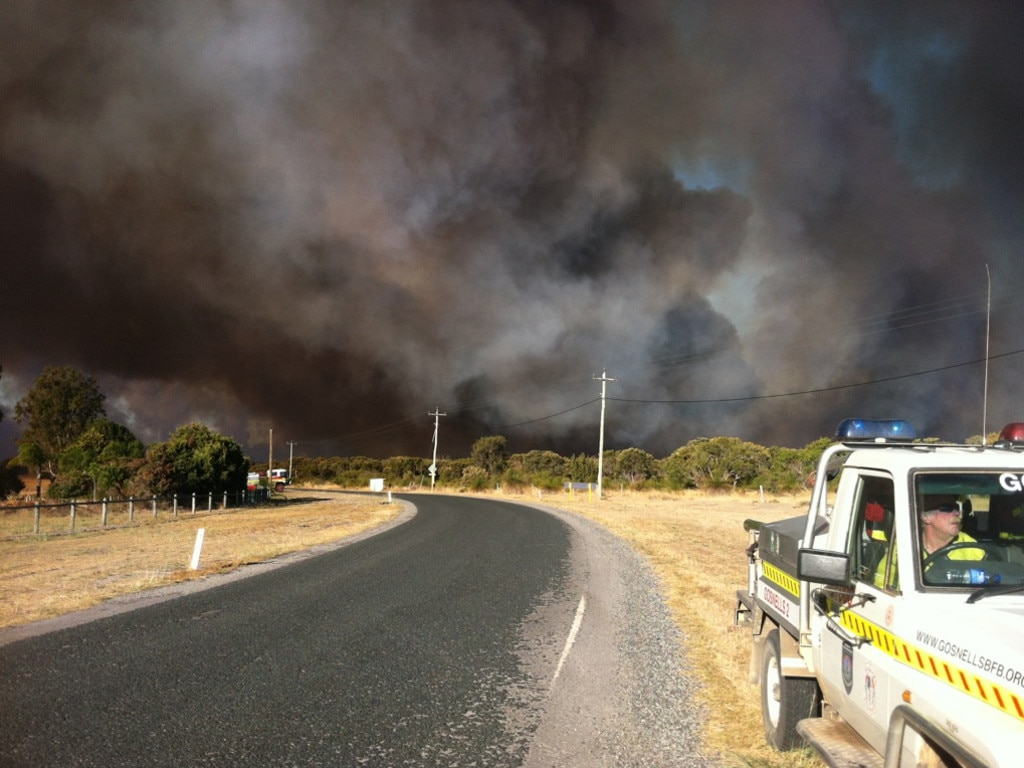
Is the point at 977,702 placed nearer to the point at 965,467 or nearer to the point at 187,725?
the point at 965,467

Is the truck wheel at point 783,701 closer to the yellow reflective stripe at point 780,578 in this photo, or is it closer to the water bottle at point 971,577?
the yellow reflective stripe at point 780,578

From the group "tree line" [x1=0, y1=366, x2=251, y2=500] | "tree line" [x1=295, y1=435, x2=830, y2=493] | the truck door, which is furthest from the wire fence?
"tree line" [x1=295, y1=435, x2=830, y2=493]

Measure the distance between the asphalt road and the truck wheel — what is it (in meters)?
1.96

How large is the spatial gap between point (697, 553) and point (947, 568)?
16751 mm

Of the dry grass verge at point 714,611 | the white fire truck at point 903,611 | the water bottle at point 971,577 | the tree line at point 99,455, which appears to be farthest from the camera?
the tree line at point 99,455

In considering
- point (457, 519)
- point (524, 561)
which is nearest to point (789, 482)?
point (457, 519)

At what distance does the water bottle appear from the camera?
139 inches

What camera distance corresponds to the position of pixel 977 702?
274 centimetres

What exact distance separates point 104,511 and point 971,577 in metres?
31.0

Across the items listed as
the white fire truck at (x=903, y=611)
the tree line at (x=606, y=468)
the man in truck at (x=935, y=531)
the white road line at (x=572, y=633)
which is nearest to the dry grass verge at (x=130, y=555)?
the white road line at (x=572, y=633)

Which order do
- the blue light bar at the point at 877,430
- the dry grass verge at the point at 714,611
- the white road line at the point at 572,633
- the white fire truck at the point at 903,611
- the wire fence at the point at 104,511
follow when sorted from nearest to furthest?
the white fire truck at the point at 903,611 → the blue light bar at the point at 877,430 → the dry grass verge at the point at 714,611 → the white road line at the point at 572,633 → the wire fence at the point at 104,511

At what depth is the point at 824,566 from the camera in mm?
3629

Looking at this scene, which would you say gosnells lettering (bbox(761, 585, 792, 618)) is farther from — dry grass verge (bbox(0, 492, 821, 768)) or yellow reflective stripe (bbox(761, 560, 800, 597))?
dry grass verge (bbox(0, 492, 821, 768))

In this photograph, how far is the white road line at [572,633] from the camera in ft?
25.1
